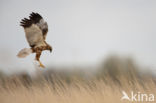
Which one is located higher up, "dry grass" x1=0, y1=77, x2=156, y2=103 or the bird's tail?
A: the bird's tail

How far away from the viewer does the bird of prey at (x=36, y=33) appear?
4645 mm

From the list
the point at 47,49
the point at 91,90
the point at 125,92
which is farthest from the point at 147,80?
the point at 47,49

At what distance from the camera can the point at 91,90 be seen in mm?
4777

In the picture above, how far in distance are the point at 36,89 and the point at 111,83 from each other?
4.15 feet

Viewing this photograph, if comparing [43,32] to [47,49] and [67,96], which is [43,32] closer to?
[47,49]

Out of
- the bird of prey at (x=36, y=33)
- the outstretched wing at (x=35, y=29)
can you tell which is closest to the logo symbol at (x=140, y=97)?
the bird of prey at (x=36, y=33)

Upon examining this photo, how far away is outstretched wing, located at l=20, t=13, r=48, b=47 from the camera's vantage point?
4664 millimetres

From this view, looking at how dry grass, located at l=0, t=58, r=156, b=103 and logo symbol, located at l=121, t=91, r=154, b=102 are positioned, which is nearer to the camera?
logo symbol, located at l=121, t=91, r=154, b=102

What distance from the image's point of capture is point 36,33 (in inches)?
185

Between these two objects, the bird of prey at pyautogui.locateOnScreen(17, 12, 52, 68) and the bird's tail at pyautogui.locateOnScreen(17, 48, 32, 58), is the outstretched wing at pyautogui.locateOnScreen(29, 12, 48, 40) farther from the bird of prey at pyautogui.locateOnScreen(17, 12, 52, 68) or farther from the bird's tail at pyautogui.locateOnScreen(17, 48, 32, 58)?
the bird's tail at pyautogui.locateOnScreen(17, 48, 32, 58)

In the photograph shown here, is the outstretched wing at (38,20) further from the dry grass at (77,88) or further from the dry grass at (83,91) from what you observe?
the dry grass at (83,91)

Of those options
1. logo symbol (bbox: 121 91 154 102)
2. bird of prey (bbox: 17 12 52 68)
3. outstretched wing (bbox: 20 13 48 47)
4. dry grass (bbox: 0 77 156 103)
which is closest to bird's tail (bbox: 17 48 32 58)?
bird of prey (bbox: 17 12 52 68)

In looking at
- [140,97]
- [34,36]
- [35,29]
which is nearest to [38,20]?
[35,29]

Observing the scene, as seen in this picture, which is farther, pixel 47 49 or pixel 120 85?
pixel 120 85
